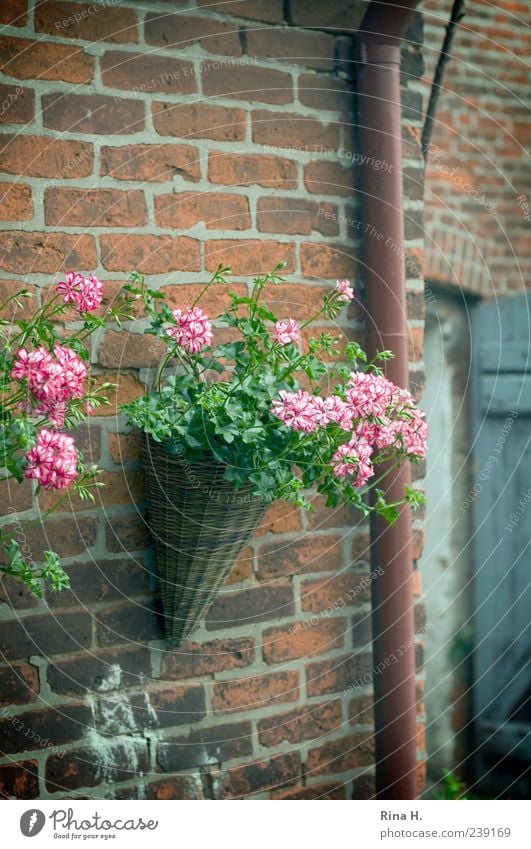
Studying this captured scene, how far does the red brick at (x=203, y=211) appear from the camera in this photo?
1574 millimetres

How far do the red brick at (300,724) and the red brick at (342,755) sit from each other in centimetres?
4

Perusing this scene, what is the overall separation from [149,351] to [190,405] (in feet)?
0.83

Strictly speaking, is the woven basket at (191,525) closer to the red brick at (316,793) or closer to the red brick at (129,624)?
the red brick at (129,624)

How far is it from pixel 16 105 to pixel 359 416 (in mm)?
826

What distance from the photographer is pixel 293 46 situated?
1.68m

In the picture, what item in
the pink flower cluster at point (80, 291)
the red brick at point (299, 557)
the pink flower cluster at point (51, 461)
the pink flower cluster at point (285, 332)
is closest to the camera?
the pink flower cluster at point (51, 461)

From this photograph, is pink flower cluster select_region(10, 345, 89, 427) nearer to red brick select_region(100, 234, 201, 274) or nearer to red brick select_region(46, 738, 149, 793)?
red brick select_region(100, 234, 201, 274)

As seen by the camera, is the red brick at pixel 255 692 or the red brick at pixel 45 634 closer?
the red brick at pixel 45 634

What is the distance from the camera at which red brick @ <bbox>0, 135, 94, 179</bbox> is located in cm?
143

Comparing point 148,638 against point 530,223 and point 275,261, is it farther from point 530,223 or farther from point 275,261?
point 530,223

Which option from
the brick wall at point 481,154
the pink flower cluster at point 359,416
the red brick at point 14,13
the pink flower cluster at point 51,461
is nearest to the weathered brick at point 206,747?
the pink flower cluster at point 359,416
